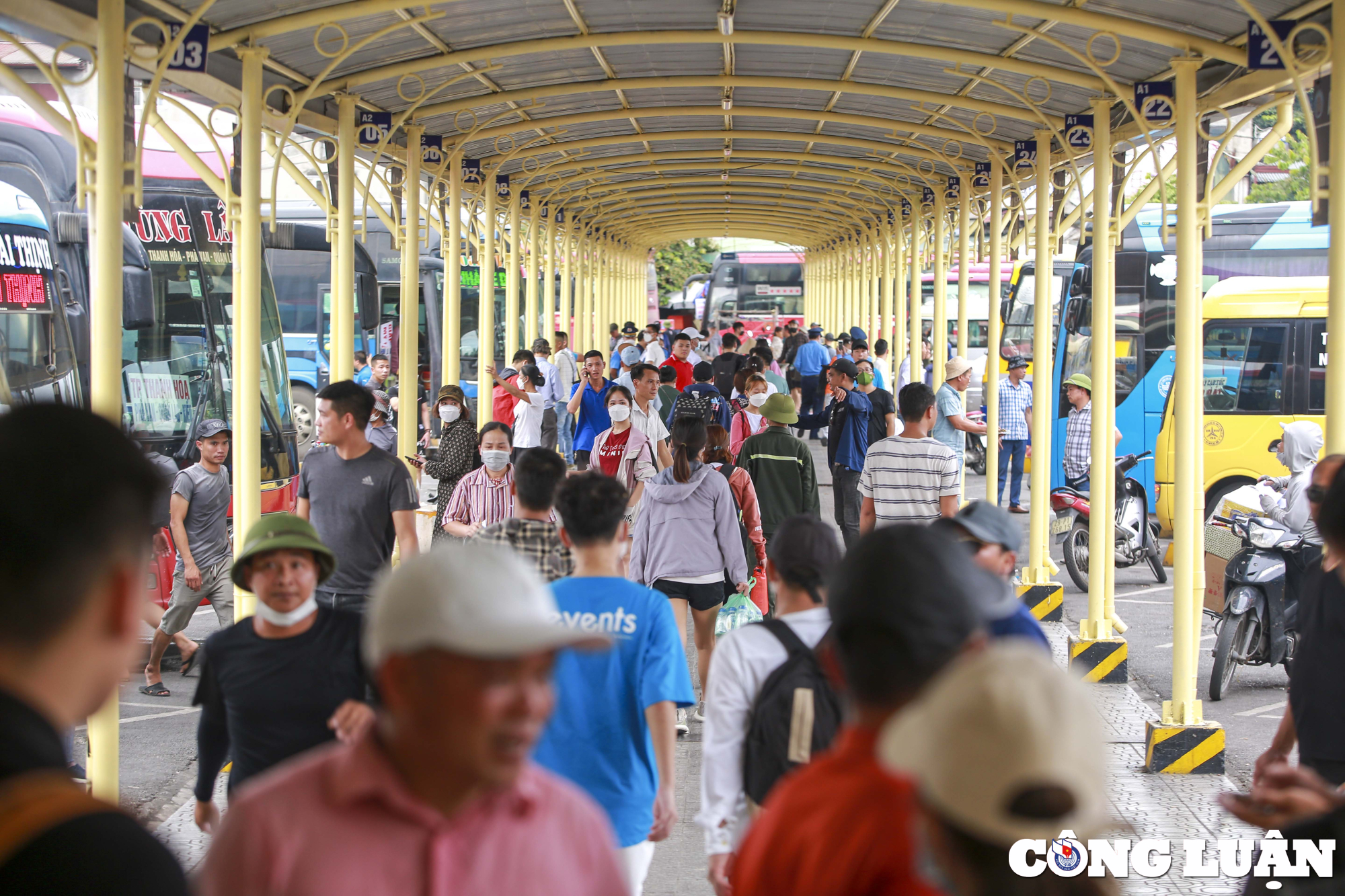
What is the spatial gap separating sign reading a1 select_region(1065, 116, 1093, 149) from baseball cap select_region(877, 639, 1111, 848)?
8.60 m

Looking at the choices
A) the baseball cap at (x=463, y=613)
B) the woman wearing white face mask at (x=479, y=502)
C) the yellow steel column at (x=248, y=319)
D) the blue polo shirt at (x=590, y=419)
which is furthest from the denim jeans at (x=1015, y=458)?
A: the baseball cap at (x=463, y=613)

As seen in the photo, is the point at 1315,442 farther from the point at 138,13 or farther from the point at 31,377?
the point at 31,377

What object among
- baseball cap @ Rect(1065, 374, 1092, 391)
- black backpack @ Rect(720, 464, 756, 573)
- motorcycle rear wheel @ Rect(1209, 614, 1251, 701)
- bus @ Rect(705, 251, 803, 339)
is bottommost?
motorcycle rear wheel @ Rect(1209, 614, 1251, 701)

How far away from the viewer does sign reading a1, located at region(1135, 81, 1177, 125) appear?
7516mm

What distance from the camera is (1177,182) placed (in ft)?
21.8

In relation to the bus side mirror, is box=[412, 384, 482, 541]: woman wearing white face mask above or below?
below

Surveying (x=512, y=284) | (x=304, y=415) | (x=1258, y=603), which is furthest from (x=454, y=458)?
(x=304, y=415)

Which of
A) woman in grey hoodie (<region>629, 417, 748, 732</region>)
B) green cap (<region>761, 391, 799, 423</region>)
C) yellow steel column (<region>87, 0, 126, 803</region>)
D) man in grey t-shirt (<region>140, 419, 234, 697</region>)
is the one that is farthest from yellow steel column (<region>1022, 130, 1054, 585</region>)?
yellow steel column (<region>87, 0, 126, 803</region>)

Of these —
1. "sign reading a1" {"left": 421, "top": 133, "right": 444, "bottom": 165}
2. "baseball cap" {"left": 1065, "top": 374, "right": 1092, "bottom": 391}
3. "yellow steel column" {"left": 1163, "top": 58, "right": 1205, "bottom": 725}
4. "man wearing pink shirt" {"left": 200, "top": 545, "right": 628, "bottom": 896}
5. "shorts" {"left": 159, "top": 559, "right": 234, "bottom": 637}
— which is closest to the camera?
"man wearing pink shirt" {"left": 200, "top": 545, "right": 628, "bottom": 896}

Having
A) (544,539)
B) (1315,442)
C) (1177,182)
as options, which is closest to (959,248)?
(1315,442)

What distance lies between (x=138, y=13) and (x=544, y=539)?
3.68 meters

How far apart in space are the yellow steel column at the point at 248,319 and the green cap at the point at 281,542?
3.14 metres

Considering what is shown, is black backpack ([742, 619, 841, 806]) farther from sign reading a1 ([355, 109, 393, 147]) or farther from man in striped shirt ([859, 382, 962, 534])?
sign reading a1 ([355, 109, 393, 147])

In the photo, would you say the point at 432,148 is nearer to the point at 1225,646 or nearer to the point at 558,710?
the point at 1225,646
